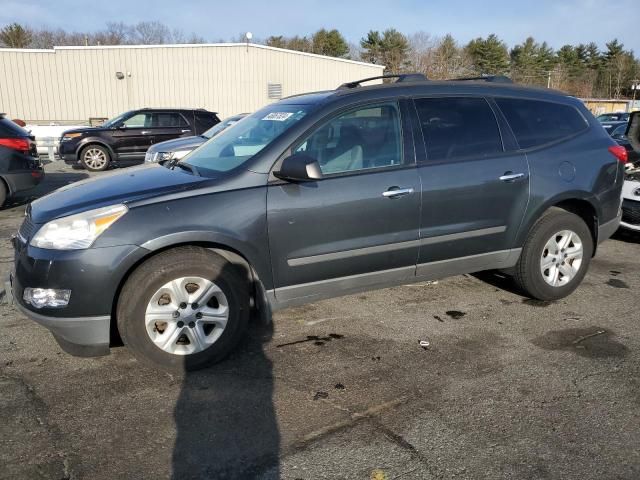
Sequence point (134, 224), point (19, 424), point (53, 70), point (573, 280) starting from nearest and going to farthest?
point (19, 424) < point (134, 224) < point (573, 280) < point (53, 70)

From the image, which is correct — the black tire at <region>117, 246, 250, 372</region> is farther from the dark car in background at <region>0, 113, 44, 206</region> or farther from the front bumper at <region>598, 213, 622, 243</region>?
the dark car in background at <region>0, 113, 44, 206</region>

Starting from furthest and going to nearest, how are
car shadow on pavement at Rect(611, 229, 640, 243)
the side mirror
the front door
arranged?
car shadow on pavement at Rect(611, 229, 640, 243) < the front door < the side mirror

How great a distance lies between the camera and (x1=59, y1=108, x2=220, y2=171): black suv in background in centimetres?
1374

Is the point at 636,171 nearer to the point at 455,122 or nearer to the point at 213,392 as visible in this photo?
the point at 455,122

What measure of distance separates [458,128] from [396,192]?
82cm

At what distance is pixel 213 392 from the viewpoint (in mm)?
→ 3084

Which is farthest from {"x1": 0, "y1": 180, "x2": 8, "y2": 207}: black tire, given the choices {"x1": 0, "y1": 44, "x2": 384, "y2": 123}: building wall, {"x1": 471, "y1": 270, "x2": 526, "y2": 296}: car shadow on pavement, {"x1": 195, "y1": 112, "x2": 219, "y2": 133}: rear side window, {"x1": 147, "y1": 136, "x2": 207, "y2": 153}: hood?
{"x1": 0, "y1": 44, "x2": 384, "y2": 123}: building wall

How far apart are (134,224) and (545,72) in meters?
81.1

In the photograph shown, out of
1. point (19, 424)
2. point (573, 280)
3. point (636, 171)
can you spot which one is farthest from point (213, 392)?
point (636, 171)

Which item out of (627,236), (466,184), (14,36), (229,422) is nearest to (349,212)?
(466,184)

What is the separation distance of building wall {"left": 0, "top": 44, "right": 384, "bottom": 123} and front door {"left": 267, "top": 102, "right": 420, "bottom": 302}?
23.2 meters

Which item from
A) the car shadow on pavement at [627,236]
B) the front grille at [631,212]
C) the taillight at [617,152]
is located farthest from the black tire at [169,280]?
the car shadow on pavement at [627,236]

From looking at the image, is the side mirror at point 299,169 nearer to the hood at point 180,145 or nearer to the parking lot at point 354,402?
the parking lot at point 354,402

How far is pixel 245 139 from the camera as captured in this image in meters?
4.07
